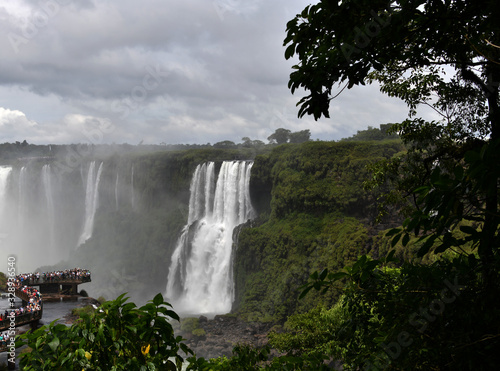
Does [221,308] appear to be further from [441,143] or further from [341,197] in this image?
[441,143]

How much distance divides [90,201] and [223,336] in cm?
4067

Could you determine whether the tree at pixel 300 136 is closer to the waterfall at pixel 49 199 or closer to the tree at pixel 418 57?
the waterfall at pixel 49 199

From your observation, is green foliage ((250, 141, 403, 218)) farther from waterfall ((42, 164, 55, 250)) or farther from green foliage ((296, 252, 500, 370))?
waterfall ((42, 164, 55, 250))

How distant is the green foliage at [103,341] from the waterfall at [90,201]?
59352mm

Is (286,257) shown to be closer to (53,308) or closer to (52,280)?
(53,308)

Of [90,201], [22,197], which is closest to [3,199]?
[22,197]

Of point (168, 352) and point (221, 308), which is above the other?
point (168, 352)

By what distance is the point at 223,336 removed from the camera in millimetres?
26812

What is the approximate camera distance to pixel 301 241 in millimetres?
32438

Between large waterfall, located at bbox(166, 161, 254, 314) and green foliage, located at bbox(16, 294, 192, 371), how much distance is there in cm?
3449

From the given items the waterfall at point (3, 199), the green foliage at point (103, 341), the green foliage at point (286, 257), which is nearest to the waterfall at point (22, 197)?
the waterfall at point (3, 199)

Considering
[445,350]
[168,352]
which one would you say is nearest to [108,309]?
[168,352]

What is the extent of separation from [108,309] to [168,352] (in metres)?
0.56

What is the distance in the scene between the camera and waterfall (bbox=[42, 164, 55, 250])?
60125mm
